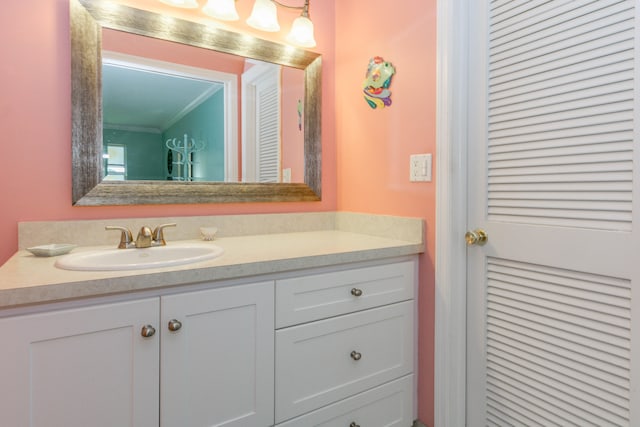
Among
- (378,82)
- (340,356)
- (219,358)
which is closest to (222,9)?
(378,82)

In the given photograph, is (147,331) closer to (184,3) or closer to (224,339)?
(224,339)

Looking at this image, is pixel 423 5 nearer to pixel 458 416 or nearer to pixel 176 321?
pixel 176 321

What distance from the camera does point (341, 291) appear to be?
1341mm

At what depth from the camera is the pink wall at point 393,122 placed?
152 cm

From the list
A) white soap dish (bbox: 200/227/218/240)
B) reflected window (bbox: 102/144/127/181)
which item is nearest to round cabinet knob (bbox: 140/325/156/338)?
white soap dish (bbox: 200/227/218/240)

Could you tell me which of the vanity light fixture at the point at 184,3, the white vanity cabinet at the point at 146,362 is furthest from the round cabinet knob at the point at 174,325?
the vanity light fixture at the point at 184,3

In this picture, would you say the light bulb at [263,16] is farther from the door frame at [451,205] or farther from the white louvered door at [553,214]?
the white louvered door at [553,214]

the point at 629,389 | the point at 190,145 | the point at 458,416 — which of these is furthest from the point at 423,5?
the point at 458,416

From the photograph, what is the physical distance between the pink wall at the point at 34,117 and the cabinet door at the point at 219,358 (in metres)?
0.71

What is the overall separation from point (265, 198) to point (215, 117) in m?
0.45

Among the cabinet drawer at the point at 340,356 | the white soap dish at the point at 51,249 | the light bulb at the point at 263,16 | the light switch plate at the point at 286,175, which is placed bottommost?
the cabinet drawer at the point at 340,356

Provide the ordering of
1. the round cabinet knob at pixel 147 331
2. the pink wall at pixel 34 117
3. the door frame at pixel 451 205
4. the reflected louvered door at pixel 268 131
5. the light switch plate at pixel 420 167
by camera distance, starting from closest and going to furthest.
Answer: the round cabinet knob at pixel 147 331 < the pink wall at pixel 34 117 < the door frame at pixel 451 205 < the light switch plate at pixel 420 167 < the reflected louvered door at pixel 268 131

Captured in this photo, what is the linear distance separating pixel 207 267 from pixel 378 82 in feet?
3.95

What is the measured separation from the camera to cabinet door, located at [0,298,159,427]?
0.85 metres
